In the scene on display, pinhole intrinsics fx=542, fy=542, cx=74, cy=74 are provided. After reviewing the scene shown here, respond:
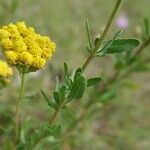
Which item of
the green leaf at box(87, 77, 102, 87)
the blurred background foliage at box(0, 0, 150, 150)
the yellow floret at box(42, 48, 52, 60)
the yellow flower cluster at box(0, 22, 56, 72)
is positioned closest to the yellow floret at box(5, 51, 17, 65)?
the yellow flower cluster at box(0, 22, 56, 72)

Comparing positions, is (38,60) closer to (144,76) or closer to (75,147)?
(75,147)

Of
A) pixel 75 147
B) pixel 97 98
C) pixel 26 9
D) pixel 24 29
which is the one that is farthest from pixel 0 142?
pixel 24 29

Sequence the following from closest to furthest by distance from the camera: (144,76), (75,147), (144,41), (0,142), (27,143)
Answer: (27,143), (144,41), (0,142), (75,147), (144,76)

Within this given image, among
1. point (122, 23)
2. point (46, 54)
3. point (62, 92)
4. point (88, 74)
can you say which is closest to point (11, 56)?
point (46, 54)

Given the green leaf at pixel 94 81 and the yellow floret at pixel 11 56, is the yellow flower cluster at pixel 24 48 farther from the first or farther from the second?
the green leaf at pixel 94 81

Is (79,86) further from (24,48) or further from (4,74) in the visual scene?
(4,74)

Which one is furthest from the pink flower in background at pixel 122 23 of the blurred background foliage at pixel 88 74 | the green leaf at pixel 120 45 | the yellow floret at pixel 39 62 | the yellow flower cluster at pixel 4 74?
the yellow floret at pixel 39 62
